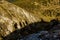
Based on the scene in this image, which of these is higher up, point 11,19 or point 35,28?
point 11,19

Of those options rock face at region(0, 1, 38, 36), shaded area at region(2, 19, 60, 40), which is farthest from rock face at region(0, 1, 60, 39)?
shaded area at region(2, 19, 60, 40)

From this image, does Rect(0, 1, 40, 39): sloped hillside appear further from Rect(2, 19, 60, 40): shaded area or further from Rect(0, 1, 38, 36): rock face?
Rect(2, 19, 60, 40): shaded area

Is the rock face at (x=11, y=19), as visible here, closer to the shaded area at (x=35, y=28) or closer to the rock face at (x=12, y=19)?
the rock face at (x=12, y=19)

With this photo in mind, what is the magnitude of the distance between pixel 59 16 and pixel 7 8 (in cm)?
1130

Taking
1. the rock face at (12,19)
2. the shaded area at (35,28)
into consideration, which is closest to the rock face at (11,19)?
the rock face at (12,19)

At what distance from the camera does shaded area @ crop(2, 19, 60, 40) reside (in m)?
27.2

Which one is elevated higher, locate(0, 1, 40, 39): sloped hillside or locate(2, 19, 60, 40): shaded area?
locate(0, 1, 40, 39): sloped hillside

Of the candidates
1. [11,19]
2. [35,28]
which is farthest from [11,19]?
[35,28]

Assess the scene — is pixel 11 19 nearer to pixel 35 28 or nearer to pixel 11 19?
pixel 11 19

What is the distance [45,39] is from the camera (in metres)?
26.3

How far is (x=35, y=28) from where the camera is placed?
3116 cm

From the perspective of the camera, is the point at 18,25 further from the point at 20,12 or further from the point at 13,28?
the point at 20,12

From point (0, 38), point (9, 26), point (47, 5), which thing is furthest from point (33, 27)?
point (47, 5)

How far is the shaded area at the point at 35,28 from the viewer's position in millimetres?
27156
